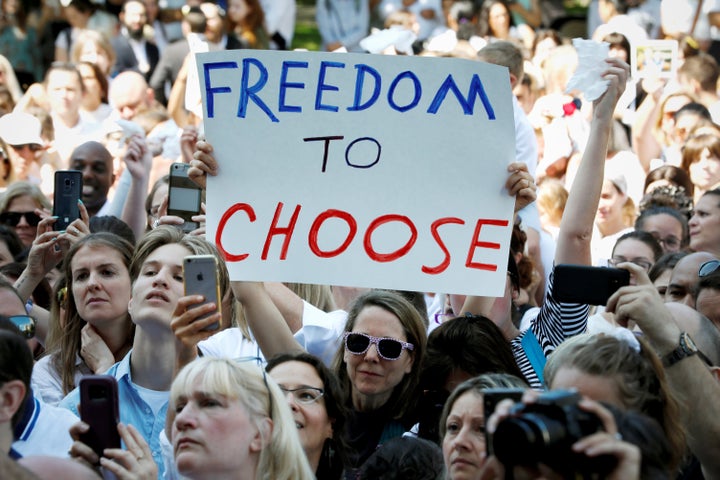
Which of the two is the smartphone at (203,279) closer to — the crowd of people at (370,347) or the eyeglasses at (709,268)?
the crowd of people at (370,347)

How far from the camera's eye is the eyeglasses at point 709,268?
5219 mm

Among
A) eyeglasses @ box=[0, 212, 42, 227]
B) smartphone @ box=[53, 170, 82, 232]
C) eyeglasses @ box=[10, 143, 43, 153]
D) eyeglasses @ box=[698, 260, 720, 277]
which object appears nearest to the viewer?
eyeglasses @ box=[698, 260, 720, 277]

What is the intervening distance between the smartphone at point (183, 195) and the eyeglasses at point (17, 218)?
194 centimetres

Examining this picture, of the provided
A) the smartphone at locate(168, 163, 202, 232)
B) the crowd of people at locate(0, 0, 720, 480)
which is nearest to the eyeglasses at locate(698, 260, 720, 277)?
the crowd of people at locate(0, 0, 720, 480)

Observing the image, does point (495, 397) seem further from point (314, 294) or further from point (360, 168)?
point (314, 294)

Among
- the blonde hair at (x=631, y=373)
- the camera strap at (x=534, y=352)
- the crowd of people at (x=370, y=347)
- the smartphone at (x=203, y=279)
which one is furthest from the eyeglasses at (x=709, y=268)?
the smartphone at (x=203, y=279)

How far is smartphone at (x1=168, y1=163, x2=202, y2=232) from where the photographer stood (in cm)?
616

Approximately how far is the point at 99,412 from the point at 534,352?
189 centimetres

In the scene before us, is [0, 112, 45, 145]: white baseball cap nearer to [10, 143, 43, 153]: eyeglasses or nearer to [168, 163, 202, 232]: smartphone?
[10, 143, 43, 153]: eyeglasses

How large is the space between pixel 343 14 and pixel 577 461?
13.5 metres

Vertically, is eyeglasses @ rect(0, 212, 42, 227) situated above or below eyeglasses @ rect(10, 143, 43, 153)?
above

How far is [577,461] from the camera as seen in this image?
2961mm

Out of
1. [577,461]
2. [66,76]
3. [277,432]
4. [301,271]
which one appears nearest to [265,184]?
[301,271]

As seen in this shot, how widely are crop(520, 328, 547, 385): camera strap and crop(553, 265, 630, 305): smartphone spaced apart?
88cm
